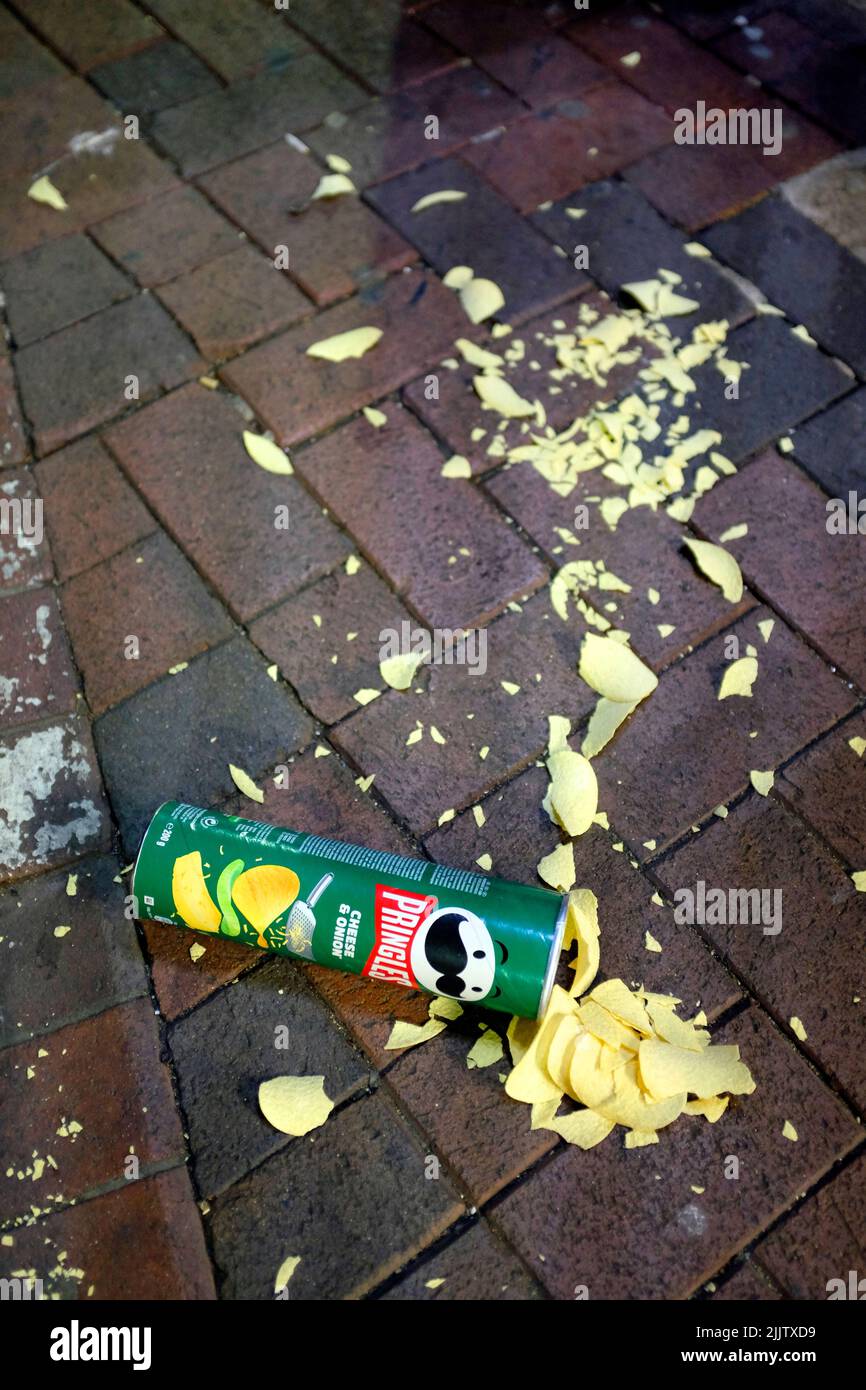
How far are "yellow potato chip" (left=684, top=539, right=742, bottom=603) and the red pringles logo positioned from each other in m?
0.91

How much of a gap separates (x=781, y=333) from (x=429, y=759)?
132 centimetres

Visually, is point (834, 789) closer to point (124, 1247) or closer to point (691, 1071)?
point (691, 1071)

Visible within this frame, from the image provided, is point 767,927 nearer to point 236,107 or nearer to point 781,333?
point 781,333

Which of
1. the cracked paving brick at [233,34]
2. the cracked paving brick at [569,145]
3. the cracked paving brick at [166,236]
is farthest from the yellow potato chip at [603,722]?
the cracked paving brick at [233,34]

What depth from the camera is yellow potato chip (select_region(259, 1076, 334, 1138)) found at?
1.59 metres

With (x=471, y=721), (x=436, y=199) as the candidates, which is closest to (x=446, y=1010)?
(x=471, y=721)

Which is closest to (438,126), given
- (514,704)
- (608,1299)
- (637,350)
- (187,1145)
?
(637,350)

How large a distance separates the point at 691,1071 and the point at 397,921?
0.49m

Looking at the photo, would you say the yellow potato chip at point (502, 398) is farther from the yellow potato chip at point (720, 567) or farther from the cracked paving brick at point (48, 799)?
the cracked paving brick at point (48, 799)

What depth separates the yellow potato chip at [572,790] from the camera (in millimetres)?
1824

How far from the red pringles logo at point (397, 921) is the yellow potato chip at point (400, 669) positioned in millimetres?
499
